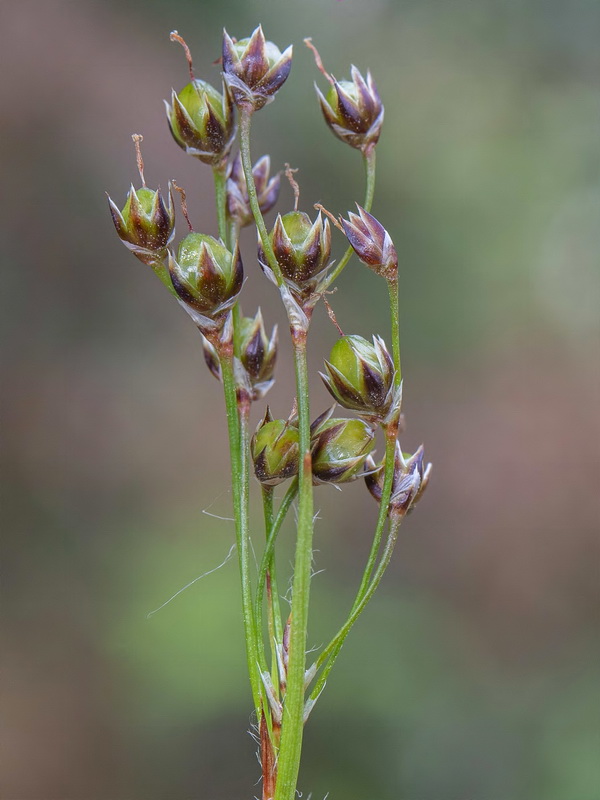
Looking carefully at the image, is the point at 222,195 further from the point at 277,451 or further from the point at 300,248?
the point at 277,451

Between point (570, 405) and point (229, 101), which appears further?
point (570, 405)

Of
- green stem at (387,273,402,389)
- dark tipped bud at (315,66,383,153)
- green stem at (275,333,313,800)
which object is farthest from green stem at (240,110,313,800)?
dark tipped bud at (315,66,383,153)

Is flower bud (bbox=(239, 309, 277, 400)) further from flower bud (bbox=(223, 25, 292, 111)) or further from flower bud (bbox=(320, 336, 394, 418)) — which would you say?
flower bud (bbox=(223, 25, 292, 111))

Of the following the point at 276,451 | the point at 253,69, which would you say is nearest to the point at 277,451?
the point at 276,451

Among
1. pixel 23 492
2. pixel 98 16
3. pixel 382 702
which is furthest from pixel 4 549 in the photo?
pixel 98 16

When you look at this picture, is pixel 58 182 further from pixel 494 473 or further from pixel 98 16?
pixel 494 473

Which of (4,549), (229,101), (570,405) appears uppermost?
(229,101)

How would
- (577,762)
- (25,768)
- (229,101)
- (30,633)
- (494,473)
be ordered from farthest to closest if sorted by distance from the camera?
(494,473)
(30,633)
(25,768)
(577,762)
(229,101)
